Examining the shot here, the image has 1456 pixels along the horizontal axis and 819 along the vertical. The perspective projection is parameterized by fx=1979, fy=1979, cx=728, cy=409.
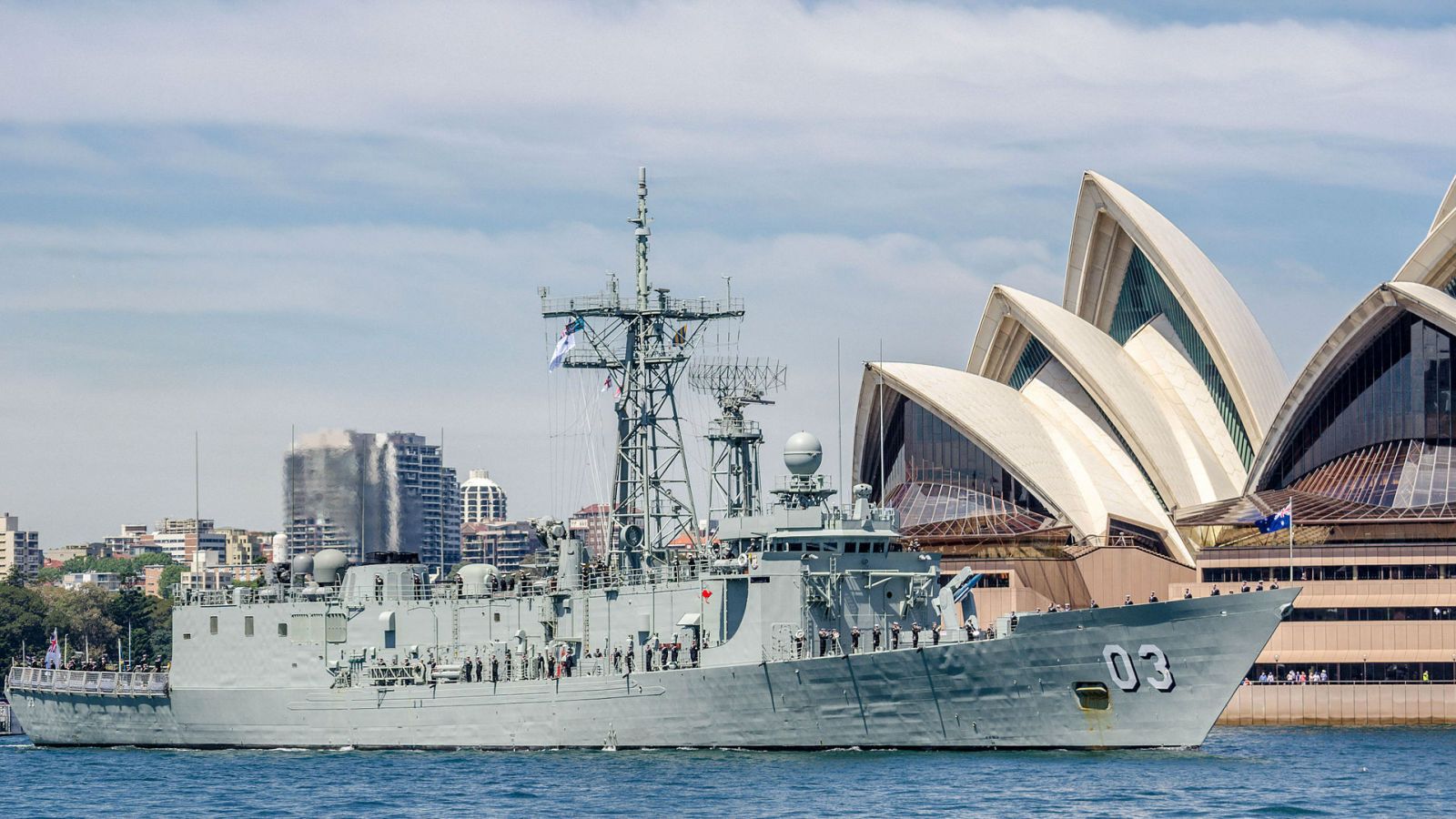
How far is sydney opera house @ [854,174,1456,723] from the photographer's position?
61062mm

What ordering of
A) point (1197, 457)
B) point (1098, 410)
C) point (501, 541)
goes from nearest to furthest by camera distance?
point (1197, 457) → point (1098, 410) → point (501, 541)

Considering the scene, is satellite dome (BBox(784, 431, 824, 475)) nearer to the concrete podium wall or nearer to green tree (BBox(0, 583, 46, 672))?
the concrete podium wall

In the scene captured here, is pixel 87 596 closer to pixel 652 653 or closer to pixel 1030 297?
pixel 1030 297

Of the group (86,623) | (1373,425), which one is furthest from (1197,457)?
(86,623)

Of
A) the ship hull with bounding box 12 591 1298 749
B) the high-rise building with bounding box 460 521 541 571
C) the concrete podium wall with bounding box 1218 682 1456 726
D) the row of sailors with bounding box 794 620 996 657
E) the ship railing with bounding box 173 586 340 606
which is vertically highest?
the high-rise building with bounding box 460 521 541 571

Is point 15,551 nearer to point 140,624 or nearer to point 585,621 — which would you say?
point 140,624

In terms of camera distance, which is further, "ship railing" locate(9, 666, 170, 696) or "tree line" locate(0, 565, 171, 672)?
"tree line" locate(0, 565, 171, 672)

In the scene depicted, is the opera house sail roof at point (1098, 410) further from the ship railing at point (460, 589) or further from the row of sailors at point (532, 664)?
the row of sailors at point (532, 664)

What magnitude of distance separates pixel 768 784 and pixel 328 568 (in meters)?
18.5

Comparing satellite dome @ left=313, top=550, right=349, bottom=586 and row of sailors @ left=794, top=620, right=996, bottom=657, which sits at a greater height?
satellite dome @ left=313, top=550, right=349, bottom=586

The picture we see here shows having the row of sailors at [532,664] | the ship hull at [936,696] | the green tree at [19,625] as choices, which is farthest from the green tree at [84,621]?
the ship hull at [936,696]

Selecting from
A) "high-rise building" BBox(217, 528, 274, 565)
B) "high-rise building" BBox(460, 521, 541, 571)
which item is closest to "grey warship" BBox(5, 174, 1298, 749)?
"high-rise building" BBox(460, 521, 541, 571)

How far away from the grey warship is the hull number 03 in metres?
0.05

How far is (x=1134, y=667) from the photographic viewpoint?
40.2 metres
